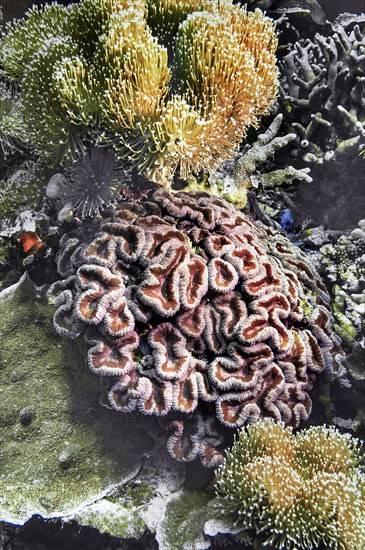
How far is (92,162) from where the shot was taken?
3143mm

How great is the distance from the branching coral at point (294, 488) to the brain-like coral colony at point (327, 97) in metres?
2.33

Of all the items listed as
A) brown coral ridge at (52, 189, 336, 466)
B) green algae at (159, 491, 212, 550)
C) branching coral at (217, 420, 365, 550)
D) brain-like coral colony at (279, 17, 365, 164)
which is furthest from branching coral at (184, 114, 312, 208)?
green algae at (159, 491, 212, 550)

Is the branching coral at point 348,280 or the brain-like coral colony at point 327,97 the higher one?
the brain-like coral colony at point 327,97

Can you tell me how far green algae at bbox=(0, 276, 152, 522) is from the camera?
2.93m

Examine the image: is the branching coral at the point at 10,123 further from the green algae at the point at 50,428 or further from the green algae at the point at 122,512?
the green algae at the point at 122,512

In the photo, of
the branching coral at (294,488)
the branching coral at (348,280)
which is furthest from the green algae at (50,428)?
the branching coral at (348,280)

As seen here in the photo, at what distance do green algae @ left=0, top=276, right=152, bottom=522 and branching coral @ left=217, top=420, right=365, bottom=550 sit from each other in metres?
0.74

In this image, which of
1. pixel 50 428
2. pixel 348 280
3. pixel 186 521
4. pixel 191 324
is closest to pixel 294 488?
pixel 186 521

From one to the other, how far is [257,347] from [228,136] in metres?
1.53

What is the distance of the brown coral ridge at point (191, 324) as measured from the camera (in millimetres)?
2502

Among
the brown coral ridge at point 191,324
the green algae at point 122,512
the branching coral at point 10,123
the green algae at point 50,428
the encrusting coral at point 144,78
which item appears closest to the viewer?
the brown coral ridge at point 191,324

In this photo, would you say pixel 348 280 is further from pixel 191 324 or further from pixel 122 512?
pixel 122 512

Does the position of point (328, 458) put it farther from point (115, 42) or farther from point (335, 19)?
point (335, 19)

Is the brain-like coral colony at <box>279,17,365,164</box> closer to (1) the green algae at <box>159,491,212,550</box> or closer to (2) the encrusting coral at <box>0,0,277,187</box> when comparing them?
(2) the encrusting coral at <box>0,0,277,187</box>
